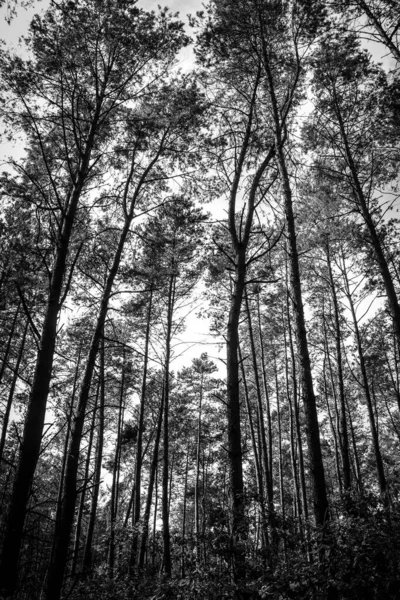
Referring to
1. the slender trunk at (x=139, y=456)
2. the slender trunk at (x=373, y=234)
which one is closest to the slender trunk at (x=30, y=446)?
the slender trunk at (x=139, y=456)

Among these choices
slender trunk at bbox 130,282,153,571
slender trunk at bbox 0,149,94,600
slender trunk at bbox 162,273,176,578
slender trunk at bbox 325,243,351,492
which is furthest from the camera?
slender trunk at bbox 325,243,351,492

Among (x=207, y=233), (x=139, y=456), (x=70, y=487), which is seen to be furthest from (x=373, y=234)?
(x=139, y=456)

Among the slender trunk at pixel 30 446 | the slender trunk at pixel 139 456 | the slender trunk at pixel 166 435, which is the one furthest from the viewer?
the slender trunk at pixel 166 435

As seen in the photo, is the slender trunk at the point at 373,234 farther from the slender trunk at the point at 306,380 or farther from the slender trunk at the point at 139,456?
the slender trunk at the point at 139,456

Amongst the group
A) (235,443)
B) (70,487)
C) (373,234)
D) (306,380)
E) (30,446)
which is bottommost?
(70,487)

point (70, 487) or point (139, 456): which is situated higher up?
point (139, 456)

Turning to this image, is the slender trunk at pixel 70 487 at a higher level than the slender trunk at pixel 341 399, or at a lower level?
lower

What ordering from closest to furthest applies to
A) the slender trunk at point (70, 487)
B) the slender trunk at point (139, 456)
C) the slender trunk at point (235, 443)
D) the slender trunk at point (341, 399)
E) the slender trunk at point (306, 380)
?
the slender trunk at point (235, 443) < the slender trunk at point (70, 487) < the slender trunk at point (306, 380) < the slender trunk at point (139, 456) < the slender trunk at point (341, 399)

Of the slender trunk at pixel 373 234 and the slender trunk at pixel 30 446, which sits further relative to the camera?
the slender trunk at pixel 373 234

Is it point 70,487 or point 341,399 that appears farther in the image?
point 341,399

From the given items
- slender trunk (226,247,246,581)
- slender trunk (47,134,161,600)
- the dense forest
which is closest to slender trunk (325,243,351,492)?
the dense forest

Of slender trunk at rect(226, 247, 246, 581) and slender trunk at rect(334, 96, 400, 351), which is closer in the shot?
slender trunk at rect(226, 247, 246, 581)

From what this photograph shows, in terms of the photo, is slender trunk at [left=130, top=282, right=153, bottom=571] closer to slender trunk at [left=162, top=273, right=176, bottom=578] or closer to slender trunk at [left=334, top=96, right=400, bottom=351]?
slender trunk at [left=162, top=273, right=176, bottom=578]

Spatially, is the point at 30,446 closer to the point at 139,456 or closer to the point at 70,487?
the point at 70,487
